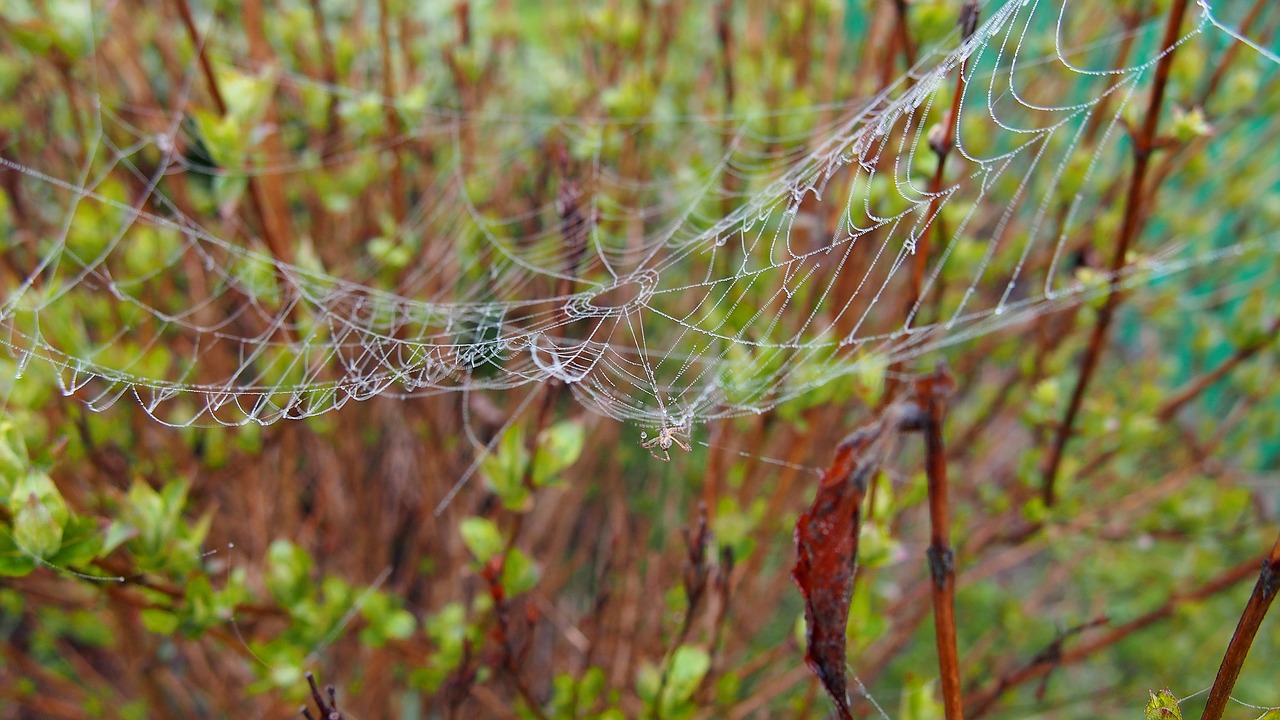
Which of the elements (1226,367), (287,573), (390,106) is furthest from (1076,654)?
(390,106)

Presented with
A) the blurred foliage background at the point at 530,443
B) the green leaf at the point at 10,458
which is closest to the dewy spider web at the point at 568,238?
the blurred foliage background at the point at 530,443

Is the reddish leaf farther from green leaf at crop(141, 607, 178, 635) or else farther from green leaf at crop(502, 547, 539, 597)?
green leaf at crop(141, 607, 178, 635)

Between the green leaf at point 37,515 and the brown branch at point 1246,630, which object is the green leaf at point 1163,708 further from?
the green leaf at point 37,515

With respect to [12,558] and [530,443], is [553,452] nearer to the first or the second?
[530,443]

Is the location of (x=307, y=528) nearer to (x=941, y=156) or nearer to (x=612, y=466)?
(x=612, y=466)

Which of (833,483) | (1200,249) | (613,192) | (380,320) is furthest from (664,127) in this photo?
(833,483)

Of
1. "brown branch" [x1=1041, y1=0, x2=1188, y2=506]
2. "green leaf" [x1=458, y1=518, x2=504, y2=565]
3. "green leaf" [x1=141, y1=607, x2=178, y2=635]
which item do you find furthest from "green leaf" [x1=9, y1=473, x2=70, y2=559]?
"brown branch" [x1=1041, y1=0, x2=1188, y2=506]
